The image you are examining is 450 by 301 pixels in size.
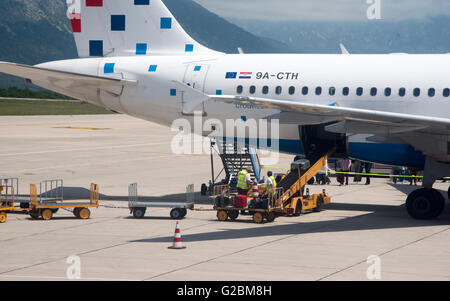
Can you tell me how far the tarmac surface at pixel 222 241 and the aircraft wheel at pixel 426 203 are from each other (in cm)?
35

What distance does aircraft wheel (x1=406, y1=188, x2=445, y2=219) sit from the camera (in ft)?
77.8

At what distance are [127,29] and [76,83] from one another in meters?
3.43

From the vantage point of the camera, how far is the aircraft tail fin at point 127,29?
30.4 metres

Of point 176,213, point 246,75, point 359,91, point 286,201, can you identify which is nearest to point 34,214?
point 176,213

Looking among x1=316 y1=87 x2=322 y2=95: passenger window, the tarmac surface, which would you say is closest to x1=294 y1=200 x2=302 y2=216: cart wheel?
the tarmac surface

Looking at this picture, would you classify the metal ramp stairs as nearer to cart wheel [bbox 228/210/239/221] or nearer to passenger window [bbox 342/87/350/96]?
passenger window [bbox 342/87/350/96]

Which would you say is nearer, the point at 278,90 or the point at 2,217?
the point at 2,217

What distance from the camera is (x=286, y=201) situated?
2431 centimetres

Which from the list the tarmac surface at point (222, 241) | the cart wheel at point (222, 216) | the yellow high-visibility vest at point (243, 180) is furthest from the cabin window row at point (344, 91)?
the cart wheel at point (222, 216)

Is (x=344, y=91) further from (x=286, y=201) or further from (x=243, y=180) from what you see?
(x=243, y=180)

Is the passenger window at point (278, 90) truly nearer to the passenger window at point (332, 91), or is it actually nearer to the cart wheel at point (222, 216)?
the passenger window at point (332, 91)

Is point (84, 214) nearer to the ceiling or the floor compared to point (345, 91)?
nearer to the floor

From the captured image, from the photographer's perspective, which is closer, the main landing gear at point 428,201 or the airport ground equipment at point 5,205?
the airport ground equipment at point 5,205
